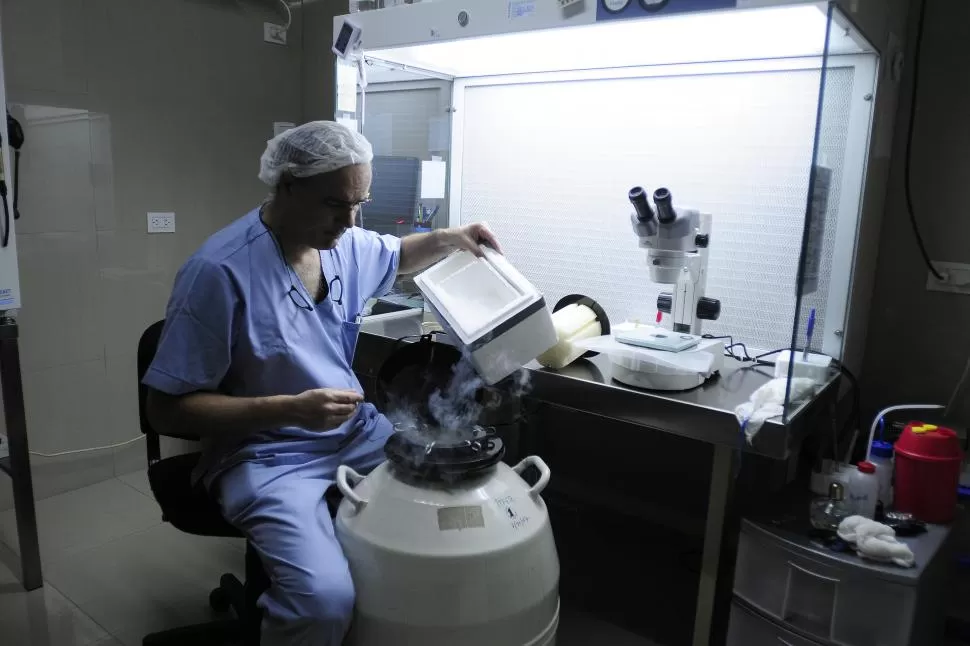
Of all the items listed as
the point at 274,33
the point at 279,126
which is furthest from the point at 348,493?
the point at 274,33

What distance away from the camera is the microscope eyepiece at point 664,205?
5.13 ft

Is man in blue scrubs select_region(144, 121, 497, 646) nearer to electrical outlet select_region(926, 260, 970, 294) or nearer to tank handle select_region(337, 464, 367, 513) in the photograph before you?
tank handle select_region(337, 464, 367, 513)

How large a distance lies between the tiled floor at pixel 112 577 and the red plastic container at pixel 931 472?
0.77m

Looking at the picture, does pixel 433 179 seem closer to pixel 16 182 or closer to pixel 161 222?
pixel 161 222

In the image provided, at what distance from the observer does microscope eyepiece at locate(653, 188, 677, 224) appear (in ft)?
5.13

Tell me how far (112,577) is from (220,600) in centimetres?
41

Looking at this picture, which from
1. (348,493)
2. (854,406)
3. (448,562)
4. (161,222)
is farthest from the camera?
(161,222)

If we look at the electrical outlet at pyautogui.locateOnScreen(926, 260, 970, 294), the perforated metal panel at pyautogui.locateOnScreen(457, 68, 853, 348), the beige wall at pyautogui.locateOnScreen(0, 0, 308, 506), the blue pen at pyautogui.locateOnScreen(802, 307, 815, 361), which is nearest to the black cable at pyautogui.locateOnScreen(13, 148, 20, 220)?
the beige wall at pyautogui.locateOnScreen(0, 0, 308, 506)

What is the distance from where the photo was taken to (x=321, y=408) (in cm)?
132

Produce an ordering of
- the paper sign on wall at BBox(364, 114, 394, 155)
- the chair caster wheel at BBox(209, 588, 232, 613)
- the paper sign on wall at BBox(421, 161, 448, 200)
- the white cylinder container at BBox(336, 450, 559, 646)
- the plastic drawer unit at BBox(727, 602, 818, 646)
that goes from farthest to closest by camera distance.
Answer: the paper sign on wall at BBox(421, 161, 448, 200), the paper sign on wall at BBox(364, 114, 394, 155), the chair caster wheel at BBox(209, 588, 232, 613), the plastic drawer unit at BBox(727, 602, 818, 646), the white cylinder container at BBox(336, 450, 559, 646)

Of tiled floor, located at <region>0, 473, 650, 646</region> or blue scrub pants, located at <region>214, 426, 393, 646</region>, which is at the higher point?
blue scrub pants, located at <region>214, 426, 393, 646</region>

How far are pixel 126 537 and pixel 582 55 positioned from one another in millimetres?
2124

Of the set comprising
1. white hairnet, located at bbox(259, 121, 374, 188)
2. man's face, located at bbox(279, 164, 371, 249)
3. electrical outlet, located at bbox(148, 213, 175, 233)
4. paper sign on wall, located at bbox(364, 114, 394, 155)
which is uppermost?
→ paper sign on wall, located at bbox(364, 114, 394, 155)

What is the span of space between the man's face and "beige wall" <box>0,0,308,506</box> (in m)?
1.43
